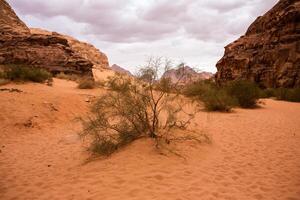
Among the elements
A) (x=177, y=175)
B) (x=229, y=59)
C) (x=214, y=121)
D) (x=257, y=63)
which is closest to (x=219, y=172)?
(x=177, y=175)

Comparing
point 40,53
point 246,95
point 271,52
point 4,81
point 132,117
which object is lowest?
point 132,117

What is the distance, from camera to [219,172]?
6.57 m

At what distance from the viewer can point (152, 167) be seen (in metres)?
6.60

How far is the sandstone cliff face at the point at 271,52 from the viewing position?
26.3 m

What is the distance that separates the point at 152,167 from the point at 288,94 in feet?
65.2

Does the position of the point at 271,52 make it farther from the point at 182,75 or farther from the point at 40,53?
the point at 182,75

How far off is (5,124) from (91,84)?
32.2 feet

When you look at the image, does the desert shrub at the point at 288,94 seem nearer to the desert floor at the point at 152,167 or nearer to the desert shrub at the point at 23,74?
the desert floor at the point at 152,167

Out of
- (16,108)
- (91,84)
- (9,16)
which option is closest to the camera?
(16,108)

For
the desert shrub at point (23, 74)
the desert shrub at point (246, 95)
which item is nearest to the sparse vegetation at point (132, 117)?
the desert shrub at point (246, 95)

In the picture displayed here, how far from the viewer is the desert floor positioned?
559 cm

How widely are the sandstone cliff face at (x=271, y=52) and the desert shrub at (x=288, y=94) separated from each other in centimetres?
202

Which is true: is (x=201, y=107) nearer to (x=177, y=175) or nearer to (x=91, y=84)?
(x=91, y=84)

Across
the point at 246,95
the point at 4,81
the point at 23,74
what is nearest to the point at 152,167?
the point at 246,95
